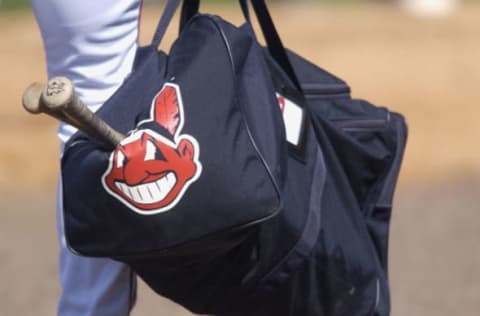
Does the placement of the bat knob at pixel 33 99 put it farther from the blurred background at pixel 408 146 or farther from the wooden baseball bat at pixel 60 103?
the blurred background at pixel 408 146

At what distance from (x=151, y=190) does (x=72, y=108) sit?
0.19 meters

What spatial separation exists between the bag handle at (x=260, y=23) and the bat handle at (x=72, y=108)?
0.31 metres

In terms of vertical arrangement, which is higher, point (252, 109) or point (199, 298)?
→ point (252, 109)

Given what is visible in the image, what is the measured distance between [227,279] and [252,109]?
304 millimetres

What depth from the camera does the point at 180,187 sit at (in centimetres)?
187

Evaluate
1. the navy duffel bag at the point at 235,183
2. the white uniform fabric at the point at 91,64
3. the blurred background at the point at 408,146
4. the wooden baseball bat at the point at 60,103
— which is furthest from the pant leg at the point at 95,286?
the blurred background at the point at 408,146

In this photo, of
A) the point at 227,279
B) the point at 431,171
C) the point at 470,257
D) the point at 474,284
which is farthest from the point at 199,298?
the point at 431,171

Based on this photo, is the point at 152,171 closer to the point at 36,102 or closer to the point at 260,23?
the point at 36,102

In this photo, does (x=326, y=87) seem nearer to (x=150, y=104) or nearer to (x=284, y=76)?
(x=284, y=76)

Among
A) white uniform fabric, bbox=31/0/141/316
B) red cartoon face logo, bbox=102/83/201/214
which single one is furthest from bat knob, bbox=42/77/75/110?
white uniform fabric, bbox=31/0/141/316

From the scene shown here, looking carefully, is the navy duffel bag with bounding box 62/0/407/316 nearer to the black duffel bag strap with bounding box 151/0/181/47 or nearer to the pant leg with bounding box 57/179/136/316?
the black duffel bag strap with bounding box 151/0/181/47

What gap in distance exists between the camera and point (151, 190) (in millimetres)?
1871

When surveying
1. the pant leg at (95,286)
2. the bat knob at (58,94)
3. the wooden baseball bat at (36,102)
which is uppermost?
the bat knob at (58,94)

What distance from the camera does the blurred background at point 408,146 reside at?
397cm
